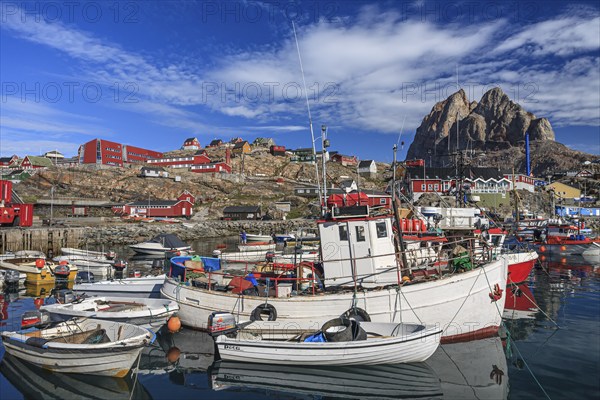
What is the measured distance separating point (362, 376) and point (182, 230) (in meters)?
57.5

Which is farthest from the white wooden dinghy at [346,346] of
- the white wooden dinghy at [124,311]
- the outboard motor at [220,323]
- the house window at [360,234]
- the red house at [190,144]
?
the red house at [190,144]

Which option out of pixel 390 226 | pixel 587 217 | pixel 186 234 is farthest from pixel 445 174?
pixel 390 226

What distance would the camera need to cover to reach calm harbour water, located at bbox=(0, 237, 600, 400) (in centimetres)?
1010

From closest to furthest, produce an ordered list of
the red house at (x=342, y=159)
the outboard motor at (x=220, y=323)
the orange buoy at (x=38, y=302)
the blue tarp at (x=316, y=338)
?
the blue tarp at (x=316, y=338) → the outboard motor at (x=220, y=323) → the orange buoy at (x=38, y=302) → the red house at (x=342, y=159)

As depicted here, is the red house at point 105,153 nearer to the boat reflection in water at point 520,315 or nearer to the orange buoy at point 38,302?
the orange buoy at point 38,302

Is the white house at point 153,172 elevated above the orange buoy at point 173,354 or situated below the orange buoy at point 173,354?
above

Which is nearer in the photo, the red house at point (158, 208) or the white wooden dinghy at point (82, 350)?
the white wooden dinghy at point (82, 350)

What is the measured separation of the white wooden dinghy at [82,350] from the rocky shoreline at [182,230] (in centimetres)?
4218

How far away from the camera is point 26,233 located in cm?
4241

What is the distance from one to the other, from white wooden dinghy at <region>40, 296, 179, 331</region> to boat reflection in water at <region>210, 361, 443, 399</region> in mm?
3956

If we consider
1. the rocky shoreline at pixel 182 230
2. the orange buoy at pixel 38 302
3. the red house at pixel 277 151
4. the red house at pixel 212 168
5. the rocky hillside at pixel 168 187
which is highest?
the red house at pixel 277 151

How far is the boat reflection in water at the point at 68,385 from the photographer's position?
1001 cm

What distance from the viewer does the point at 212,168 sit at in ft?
375

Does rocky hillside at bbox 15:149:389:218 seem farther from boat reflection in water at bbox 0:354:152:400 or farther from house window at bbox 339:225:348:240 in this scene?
boat reflection in water at bbox 0:354:152:400
